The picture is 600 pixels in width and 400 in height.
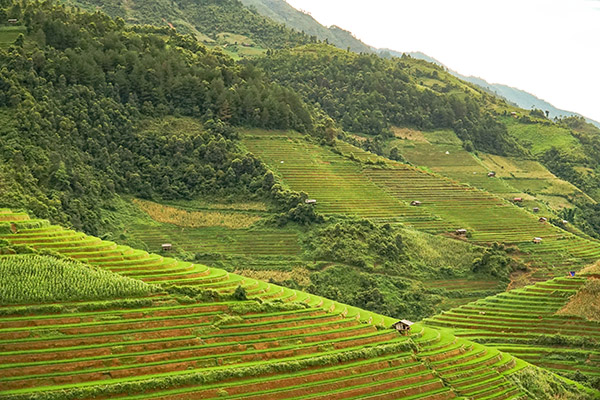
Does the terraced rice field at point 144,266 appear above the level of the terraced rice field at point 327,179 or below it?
below

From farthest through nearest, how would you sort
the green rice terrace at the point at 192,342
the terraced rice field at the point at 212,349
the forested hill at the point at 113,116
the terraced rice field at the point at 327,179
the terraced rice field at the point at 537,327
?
the terraced rice field at the point at 327,179 < the forested hill at the point at 113,116 < the terraced rice field at the point at 537,327 < the green rice terrace at the point at 192,342 < the terraced rice field at the point at 212,349

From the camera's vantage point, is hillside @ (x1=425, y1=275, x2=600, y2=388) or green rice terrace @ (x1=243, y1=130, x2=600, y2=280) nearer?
hillside @ (x1=425, y1=275, x2=600, y2=388)

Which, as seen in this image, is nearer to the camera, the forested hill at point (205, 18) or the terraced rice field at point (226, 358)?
the terraced rice field at point (226, 358)

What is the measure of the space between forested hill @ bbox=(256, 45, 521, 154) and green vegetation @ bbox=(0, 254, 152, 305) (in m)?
79.7

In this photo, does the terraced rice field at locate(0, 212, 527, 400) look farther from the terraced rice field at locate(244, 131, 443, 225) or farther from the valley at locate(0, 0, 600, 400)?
the terraced rice field at locate(244, 131, 443, 225)

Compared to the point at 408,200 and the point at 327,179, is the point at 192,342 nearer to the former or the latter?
the point at 327,179

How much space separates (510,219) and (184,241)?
37.0m

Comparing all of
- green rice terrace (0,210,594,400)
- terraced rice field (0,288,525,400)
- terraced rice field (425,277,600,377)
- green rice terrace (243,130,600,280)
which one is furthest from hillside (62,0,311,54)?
terraced rice field (0,288,525,400)

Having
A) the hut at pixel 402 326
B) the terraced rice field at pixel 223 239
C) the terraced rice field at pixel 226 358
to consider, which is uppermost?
the hut at pixel 402 326

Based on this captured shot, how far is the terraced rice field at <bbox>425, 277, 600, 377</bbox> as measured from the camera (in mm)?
45375

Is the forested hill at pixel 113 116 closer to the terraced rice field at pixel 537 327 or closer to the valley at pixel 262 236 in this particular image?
the valley at pixel 262 236

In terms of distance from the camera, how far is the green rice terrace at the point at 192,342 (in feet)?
97.3

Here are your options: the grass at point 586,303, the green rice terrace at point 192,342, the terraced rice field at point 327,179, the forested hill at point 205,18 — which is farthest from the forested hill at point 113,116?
the forested hill at point 205,18

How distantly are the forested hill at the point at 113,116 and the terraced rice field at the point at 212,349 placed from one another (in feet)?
60.4
